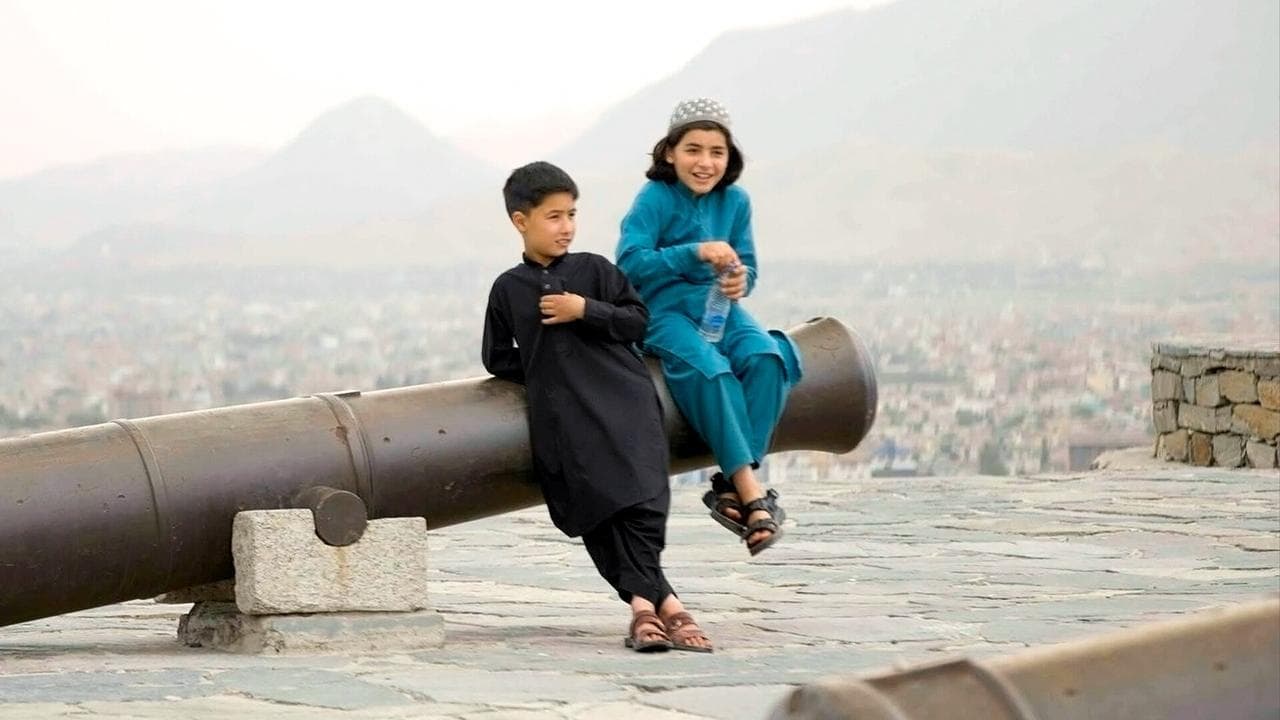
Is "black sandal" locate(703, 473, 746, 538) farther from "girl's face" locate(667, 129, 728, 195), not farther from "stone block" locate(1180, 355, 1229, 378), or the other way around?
"stone block" locate(1180, 355, 1229, 378)

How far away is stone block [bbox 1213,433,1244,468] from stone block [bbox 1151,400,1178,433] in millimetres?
428

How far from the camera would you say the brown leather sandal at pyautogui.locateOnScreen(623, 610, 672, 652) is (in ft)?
15.4

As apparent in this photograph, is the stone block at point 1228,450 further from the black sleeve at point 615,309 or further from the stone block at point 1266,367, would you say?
the black sleeve at point 615,309

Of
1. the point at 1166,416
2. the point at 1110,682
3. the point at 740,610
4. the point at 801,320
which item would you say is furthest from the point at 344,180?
the point at 1110,682

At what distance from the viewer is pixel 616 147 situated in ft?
74.6

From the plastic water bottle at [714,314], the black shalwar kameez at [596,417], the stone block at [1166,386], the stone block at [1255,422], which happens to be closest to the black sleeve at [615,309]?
A: the black shalwar kameez at [596,417]

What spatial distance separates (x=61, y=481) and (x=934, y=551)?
12.8ft

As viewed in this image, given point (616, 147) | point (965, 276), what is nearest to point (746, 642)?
point (616, 147)

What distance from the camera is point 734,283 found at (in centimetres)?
518

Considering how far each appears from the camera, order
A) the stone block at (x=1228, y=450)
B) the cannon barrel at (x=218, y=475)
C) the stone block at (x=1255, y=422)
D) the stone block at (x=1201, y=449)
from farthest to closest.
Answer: the stone block at (x=1201, y=449) < the stone block at (x=1228, y=450) < the stone block at (x=1255, y=422) < the cannon barrel at (x=218, y=475)

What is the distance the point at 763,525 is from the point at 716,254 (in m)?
0.68

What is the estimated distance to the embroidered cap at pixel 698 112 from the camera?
5211 millimetres

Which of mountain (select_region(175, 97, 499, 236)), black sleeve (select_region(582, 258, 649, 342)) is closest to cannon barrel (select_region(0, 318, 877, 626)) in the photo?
black sleeve (select_region(582, 258, 649, 342))

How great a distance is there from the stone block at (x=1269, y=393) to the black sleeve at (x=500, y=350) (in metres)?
6.60
